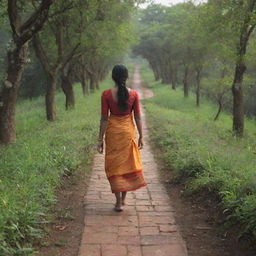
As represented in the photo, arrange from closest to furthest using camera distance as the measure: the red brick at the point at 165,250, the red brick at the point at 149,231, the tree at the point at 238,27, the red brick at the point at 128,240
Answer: the red brick at the point at 165,250 → the red brick at the point at 128,240 → the red brick at the point at 149,231 → the tree at the point at 238,27

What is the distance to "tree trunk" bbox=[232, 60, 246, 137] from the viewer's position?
14.3m

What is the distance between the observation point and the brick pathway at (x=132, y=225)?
4.60 meters

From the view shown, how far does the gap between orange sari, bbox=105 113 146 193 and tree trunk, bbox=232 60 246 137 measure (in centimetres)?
949

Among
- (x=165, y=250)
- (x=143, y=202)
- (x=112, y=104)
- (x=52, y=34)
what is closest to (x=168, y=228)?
(x=165, y=250)

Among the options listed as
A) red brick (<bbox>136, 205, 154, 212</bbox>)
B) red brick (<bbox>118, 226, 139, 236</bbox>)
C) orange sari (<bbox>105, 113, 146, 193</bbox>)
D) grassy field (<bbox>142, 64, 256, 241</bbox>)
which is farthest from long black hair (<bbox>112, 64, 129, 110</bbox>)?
grassy field (<bbox>142, 64, 256, 241</bbox>)

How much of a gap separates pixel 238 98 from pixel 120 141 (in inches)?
398

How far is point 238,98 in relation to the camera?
48.6 ft

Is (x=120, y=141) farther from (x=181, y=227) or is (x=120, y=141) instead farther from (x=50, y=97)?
(x=50, y=97)

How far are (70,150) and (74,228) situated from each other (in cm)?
366

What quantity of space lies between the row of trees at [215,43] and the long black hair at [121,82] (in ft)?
23.3

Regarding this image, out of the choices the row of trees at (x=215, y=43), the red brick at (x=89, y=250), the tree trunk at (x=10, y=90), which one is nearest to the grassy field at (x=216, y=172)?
the red brick at (x=89, y=250)

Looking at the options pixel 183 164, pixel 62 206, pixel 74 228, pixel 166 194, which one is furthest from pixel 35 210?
pixel 183 164

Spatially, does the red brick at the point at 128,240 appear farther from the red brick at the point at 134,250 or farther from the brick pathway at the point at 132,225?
the red brick at the point at 134,250

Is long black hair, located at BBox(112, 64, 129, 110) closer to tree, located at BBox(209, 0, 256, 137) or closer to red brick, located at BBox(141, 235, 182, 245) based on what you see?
red brick, located at BBox(141, 235, 182, 245)
